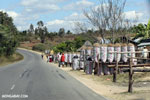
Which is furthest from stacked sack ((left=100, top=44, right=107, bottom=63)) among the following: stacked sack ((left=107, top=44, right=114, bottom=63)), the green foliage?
the green foliage

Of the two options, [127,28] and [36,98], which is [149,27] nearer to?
[127,28]

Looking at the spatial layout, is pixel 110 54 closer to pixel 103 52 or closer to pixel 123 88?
pixel 103 52

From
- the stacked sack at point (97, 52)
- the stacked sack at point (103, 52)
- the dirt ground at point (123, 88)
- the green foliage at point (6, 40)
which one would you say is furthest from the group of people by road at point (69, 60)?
the green foliage at point (6, 40)

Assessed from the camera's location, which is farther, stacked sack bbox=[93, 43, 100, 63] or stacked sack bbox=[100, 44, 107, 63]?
stacked sack bbox=[93, 43, 100, 63]

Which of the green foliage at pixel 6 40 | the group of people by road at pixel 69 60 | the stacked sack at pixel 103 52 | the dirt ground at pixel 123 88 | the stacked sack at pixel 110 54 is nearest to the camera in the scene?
the dirt ground at pixel 123 88

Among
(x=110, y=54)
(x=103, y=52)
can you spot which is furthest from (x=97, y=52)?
(x=110, y=54)

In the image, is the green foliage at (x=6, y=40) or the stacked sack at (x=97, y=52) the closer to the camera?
the stacked sack at (x=97, y=52)

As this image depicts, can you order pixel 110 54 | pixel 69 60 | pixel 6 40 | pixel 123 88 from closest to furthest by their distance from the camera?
1. pixel 123 88
2. pixel 110 54
3. pixel 69 60
4. pixel 6 40

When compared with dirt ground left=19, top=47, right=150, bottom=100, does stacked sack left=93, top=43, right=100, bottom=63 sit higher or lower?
higher

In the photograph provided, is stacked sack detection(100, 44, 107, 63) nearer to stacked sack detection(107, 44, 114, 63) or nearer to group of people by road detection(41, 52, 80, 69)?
stacked sack detection(107, 44, 114, 63)

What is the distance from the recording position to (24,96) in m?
13.0

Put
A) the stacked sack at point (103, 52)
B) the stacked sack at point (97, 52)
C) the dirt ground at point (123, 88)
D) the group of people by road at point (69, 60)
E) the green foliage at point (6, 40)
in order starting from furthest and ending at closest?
the green foliage at point (6, 40)
the group of people by road at point (69, 60)
the stacked sack at point (97, 52)
the stacked sack at point (103, 52)
the dirt ground at point (123, 88)

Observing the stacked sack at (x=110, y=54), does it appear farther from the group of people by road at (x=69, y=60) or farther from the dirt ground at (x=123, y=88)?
the group of people by road at (x=69, y=60)

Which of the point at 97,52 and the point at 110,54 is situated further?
the point at 97,52
